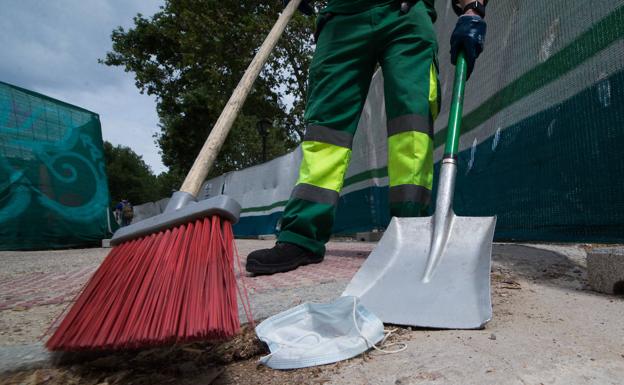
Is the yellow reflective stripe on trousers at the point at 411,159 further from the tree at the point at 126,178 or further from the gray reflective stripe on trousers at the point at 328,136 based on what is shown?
the tree at the point at 126,178

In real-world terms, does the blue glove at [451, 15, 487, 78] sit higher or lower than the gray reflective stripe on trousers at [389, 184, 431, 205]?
higher

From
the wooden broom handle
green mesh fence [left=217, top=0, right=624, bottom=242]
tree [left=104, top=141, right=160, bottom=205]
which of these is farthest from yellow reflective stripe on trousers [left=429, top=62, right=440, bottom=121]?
tree [left=104, top=141, right=160, bottom=205]

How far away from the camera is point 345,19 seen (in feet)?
6.10

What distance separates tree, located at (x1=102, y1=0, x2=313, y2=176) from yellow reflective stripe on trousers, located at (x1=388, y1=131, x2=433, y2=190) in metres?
9.96

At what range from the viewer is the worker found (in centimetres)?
165

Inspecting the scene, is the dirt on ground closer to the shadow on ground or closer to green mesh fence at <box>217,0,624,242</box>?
the shadow on ground

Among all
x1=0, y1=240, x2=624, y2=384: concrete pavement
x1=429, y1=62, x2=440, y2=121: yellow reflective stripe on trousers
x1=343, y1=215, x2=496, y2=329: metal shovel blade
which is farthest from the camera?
x1=429, y1=62, x2=440, y2=121: yellow reflective stripe on trousers

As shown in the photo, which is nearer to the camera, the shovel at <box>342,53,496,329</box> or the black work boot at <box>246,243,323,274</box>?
the shovel at <box>342,53,496,329</box>

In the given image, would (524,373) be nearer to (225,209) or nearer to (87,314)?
(225,209)

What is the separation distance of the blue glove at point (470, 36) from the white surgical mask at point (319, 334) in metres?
1.29

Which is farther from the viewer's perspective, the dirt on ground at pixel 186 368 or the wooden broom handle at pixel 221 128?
the wooden broom handle at pixel 221 128

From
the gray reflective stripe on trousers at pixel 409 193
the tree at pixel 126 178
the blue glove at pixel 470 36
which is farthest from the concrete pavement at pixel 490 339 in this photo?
the tree at pixel 126 178

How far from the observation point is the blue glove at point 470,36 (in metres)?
1.61

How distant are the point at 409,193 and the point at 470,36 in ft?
2.40
